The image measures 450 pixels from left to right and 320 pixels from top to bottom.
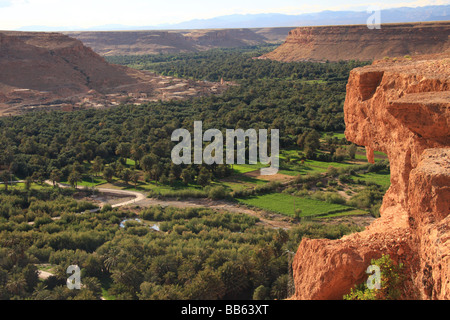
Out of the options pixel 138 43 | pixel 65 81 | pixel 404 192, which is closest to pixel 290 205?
pixel 404 192

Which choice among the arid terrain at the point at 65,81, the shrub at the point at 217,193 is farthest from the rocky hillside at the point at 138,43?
the shrub at the point at 217,193

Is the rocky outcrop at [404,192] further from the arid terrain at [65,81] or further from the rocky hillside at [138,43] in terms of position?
the rocky hillside at [138,43]

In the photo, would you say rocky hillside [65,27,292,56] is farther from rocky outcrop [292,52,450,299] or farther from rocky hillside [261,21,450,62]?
rocky outcrop [292,52,450,299]

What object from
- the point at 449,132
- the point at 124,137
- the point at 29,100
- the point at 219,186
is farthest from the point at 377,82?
the point at 29,100

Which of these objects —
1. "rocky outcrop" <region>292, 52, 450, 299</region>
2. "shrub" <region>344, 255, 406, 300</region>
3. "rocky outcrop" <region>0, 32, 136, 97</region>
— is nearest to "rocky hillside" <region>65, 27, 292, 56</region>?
Result: "rocky outcrop" <region>0, 32, 136, 97</region>

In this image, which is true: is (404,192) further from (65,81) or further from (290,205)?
(65,81)
